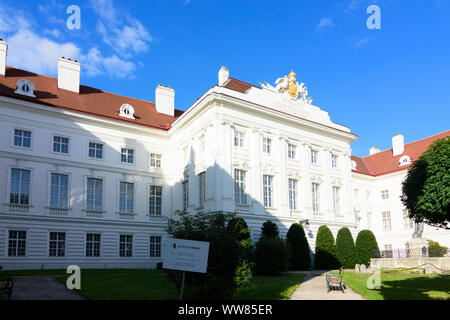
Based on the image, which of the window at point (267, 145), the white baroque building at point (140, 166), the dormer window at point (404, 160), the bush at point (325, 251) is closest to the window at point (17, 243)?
the white baroque building at point (140, 166)

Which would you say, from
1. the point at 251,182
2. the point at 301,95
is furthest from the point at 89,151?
the point at 301,95

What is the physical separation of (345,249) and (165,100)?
803 inches

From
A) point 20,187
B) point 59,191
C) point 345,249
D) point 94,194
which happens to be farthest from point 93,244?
point 345,249

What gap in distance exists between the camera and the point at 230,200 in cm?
2811

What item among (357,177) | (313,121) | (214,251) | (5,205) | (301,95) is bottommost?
(214,251)

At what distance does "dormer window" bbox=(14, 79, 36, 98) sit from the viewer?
1143 inches

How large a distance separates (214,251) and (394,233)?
3910cm

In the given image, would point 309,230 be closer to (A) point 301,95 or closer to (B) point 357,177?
(A) point 301,95

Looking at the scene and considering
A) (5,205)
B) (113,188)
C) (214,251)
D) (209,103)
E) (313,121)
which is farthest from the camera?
(313,121)

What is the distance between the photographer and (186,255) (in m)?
10.5

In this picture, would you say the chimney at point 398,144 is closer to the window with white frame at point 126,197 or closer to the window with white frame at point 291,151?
the window with white frame at point 291,151

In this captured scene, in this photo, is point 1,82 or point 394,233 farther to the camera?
point 394,233

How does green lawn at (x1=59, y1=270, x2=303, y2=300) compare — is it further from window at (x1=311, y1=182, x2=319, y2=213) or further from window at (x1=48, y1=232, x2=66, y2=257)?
window at (x1=311, y1=182, x2=319, y2=213)

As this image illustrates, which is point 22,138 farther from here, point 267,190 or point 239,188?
point 267,190
